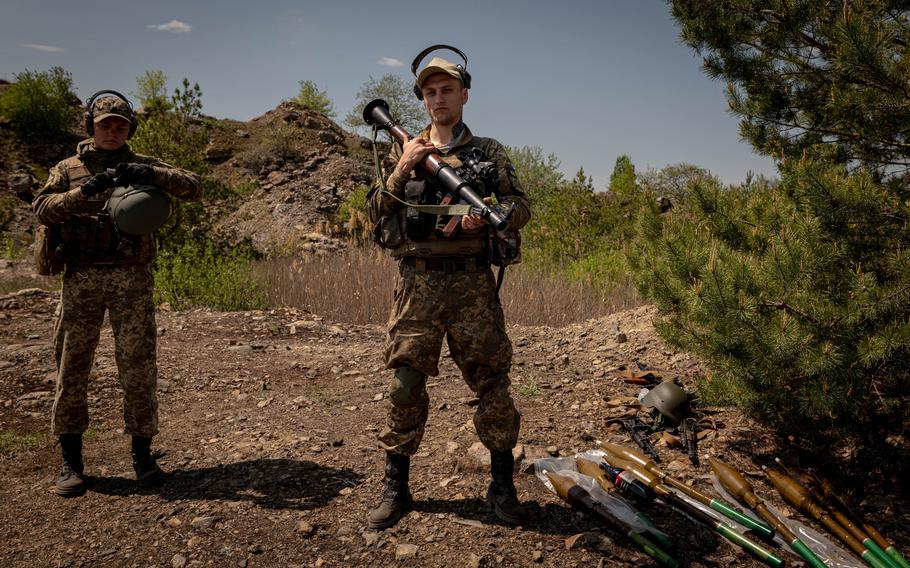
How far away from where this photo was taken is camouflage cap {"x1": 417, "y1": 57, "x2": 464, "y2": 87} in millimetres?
2674

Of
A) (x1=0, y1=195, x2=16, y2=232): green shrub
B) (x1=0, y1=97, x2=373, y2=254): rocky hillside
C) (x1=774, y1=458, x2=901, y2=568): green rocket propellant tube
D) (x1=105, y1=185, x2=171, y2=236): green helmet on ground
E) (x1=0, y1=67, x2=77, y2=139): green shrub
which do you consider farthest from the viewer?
(x1=0, y1=67, x2=77, y2=139): green shrub

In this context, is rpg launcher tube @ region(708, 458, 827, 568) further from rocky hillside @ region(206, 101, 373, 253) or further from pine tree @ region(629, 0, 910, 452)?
rocky hillside @ region(206, 101, 373, 253)

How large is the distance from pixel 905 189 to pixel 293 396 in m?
4.60

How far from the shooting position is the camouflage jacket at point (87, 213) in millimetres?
3217

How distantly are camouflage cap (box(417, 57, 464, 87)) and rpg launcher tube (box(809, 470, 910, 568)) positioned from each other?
2970 mm

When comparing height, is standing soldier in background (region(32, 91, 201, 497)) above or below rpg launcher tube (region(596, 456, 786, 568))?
above

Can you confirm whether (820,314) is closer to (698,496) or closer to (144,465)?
(698,496)

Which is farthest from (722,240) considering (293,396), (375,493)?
(293,396)

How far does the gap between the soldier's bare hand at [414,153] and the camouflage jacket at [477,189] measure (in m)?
0.04

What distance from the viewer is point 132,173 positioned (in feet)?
10.3

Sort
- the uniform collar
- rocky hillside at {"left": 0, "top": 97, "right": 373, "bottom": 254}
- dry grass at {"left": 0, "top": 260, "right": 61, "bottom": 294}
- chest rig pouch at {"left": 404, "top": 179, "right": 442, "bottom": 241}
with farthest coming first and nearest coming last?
rocky hillside at {"left": 0, "top": 97, "right": 373, "bottom": 254}
dry grass at {"left": 0, "top": 260, "right": 61, "bottom": 294}
the uniform collar
chest rig pouch at {"left": 404, "top": 179, "right": 442, "bottom": 241}

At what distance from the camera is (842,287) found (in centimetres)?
314

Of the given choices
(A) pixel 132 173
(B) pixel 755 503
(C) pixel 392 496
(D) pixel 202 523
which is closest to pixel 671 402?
(B) pixel 755 503

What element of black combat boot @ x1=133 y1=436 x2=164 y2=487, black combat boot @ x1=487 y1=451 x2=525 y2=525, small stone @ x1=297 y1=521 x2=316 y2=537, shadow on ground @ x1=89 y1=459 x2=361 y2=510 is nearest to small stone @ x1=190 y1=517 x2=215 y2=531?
shadow on ground @ x1=89 y1=459 x2=361 y2=510
